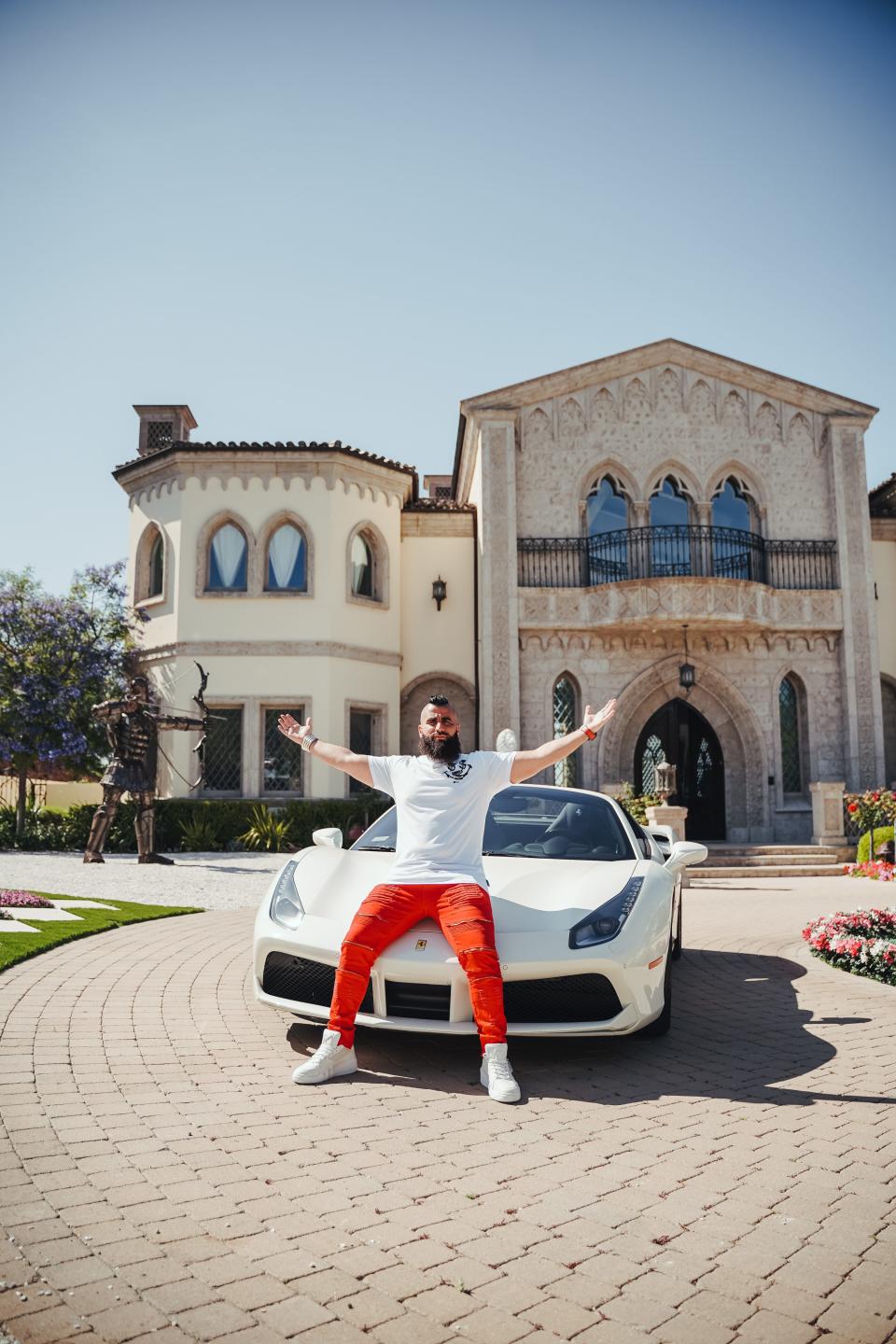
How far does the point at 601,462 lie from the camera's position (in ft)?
70.3

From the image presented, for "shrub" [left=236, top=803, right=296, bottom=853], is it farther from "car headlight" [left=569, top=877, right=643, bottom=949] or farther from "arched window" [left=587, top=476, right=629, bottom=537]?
"car headlight" [left=569, top=877, right=643, bottom=949]

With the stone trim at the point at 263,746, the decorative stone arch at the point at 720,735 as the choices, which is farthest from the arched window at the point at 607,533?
the stone trim at the point at 263,746

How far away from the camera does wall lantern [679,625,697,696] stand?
19.9m

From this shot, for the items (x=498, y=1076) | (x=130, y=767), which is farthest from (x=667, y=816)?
(x=498, y=1076)

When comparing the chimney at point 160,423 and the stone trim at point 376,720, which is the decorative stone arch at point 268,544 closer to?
the stone trim at point 376,720

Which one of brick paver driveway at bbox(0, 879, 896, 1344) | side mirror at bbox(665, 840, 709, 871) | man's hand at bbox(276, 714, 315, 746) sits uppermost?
man's hand at bbox(276, 714, 315, 746)

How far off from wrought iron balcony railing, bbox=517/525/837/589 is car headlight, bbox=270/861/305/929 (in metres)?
15.9

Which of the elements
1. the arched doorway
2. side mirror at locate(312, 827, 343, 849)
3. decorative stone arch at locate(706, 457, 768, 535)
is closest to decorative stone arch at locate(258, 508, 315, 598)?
the arched doorway

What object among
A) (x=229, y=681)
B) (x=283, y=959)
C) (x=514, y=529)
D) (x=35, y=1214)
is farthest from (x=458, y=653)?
(x=35, y=1214)

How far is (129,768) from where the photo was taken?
51.5ft

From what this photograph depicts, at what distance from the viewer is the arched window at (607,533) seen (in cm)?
2095

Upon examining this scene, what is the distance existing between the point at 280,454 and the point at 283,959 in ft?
56.9

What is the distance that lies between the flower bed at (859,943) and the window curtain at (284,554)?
1497 centimetres

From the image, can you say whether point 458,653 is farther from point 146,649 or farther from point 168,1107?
point 168,1107
